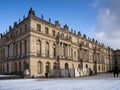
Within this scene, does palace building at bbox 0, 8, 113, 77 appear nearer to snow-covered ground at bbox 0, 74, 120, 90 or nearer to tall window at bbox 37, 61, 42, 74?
tall window at bbox 37, 61, 42, 74

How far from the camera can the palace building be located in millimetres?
46094

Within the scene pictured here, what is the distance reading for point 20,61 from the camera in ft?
162

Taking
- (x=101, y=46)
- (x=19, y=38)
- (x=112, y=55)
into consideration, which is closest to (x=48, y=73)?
(x=19, y=38)

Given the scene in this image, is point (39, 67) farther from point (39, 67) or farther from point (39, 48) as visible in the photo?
point (39, 48)

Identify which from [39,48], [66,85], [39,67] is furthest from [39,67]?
[66,85]

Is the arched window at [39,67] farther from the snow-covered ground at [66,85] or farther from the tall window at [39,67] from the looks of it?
the snow-covered ground at [66,85]

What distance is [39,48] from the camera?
4812cm

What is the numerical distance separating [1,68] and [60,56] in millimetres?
21991

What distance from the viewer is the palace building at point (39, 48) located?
46094mm

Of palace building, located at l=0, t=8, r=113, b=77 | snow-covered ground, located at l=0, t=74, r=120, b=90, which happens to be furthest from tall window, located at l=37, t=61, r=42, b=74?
snow-covered ground, located at l=0, t=74, r=120, b=90

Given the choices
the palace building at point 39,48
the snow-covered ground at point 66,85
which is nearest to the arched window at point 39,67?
the palace building at point 39,48

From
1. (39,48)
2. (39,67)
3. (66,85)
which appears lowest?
(66,85)

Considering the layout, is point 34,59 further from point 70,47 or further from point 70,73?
point 70,47

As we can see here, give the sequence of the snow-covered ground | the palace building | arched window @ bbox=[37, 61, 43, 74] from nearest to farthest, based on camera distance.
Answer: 1. the snow-covered ground
2. the palace building
3. arched window @ bbox=[37, 61, 43, 74]
